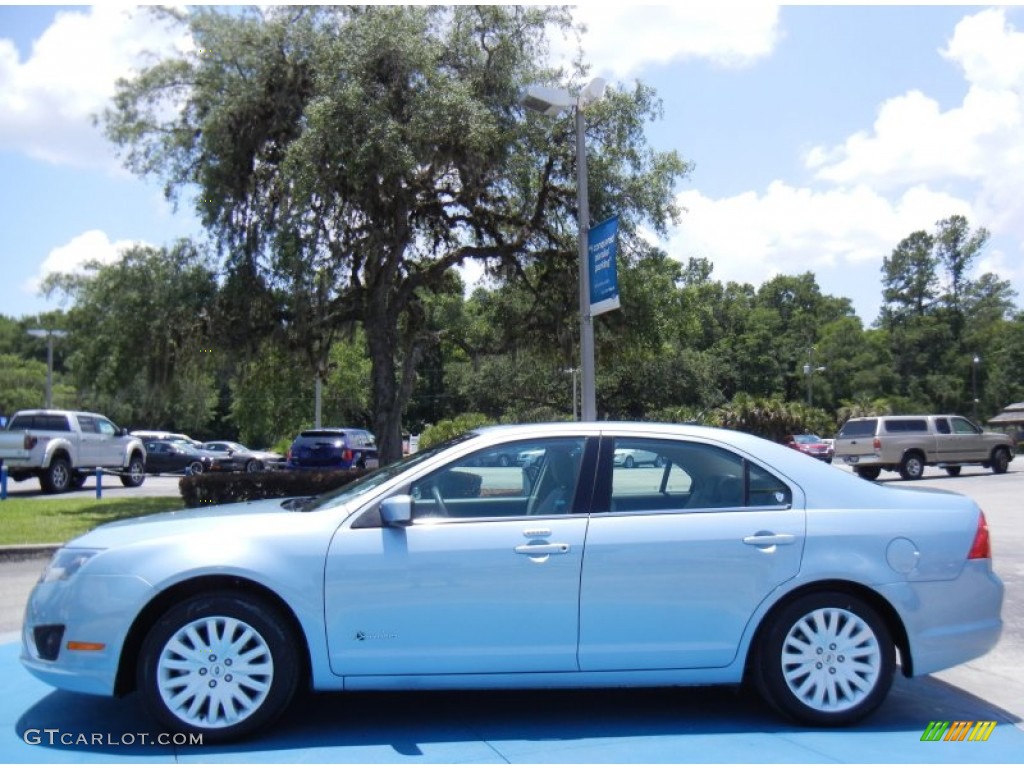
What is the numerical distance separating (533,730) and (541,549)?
1.00 metres

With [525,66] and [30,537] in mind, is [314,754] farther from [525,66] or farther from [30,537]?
[525,66]

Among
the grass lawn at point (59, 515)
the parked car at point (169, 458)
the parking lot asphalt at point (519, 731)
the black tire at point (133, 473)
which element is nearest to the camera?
the parking lot asphalt at point (519, 731)

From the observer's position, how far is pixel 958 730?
16.9 feet

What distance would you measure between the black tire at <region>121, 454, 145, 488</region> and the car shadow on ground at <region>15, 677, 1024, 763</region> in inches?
873

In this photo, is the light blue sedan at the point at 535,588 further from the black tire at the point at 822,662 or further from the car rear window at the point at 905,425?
the car rear window at the point at 905,425

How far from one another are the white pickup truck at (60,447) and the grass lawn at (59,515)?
3046 mm

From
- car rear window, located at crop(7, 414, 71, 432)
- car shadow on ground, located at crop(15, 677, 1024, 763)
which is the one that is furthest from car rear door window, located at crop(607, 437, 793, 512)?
car rear window, located at crop(7, 414, 71, 432)

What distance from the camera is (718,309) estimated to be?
3642 inches

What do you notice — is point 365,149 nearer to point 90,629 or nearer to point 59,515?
point 59,515

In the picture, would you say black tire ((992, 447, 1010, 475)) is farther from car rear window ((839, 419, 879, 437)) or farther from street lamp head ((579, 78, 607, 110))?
street lamp head ((579, 78, 607, 110))

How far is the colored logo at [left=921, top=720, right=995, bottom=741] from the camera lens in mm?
5043

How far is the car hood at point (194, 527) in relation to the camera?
4902 millimetres

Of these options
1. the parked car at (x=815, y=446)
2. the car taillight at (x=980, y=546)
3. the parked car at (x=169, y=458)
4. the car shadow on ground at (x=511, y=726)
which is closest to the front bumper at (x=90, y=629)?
the car shadow on ground at (x=511, y=726)

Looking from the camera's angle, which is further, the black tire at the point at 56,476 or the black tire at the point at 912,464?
the black tire at the point at 912,464
